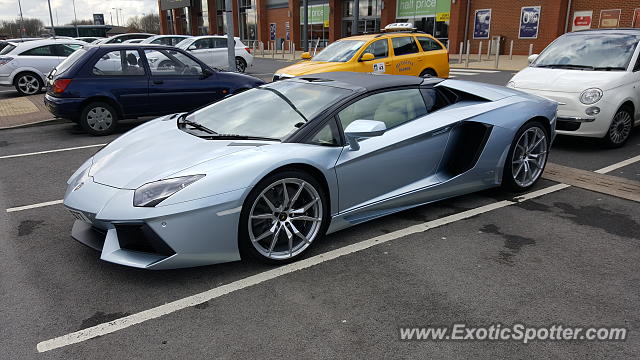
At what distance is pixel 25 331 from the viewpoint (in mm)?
2746

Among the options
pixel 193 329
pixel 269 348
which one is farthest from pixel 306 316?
pixel 193 329

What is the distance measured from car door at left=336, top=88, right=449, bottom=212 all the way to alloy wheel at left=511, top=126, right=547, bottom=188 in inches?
43.4

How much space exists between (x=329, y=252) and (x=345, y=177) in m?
0.59

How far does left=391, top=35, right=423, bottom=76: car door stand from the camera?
11258 mm

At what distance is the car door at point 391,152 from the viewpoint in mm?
3770

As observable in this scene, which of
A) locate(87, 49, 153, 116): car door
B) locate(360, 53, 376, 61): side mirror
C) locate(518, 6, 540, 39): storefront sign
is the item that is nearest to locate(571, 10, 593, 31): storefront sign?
locate(518, 6, 540, 39): storefront sign

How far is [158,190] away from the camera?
3.11m

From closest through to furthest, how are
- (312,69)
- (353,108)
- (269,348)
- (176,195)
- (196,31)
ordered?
(269,348) → (176,195) → (353,108) → (312,69) → (196,31)

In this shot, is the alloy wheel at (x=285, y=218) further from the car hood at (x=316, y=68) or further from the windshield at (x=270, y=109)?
the car hood at (x=316, y=68)

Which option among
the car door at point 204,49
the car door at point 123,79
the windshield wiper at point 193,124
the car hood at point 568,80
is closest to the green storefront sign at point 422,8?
the car door at point 204,49

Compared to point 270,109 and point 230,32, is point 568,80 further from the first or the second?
point 230,32

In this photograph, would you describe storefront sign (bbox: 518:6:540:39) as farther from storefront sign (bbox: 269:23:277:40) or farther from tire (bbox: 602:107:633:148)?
storefront sign (bbox: 269:23:277:40)

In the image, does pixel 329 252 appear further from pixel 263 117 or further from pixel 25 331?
pixel 25 331

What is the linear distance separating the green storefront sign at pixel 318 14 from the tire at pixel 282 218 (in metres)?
38.2
